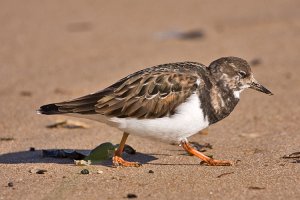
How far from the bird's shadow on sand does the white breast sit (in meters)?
0.43

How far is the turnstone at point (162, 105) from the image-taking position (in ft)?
18.7

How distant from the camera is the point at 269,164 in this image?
5.76m

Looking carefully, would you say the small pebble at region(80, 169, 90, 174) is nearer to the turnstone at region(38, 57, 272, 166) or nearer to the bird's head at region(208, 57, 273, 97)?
the turnstone at region(38, 57, 272, 166)

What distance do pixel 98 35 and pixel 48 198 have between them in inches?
280

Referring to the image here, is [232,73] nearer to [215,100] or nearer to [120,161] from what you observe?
[215,100]

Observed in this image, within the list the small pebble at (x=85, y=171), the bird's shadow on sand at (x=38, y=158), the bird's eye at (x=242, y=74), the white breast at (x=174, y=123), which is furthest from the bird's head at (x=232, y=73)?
the small pebble at (x=85, y=171)

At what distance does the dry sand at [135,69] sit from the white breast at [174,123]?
304 mm

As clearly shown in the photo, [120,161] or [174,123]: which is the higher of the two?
[174,123]

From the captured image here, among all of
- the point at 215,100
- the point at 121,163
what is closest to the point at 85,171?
the point at 121,163

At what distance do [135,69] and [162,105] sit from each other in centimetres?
388

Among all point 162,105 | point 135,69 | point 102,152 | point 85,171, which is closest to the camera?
point 85,171

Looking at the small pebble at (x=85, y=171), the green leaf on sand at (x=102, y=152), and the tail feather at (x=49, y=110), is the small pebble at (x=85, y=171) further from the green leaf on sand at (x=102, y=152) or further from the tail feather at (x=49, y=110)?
the tail feather at (x=49, y=110)

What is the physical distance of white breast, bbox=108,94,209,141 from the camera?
222 inches

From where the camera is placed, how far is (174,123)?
5.67 m
